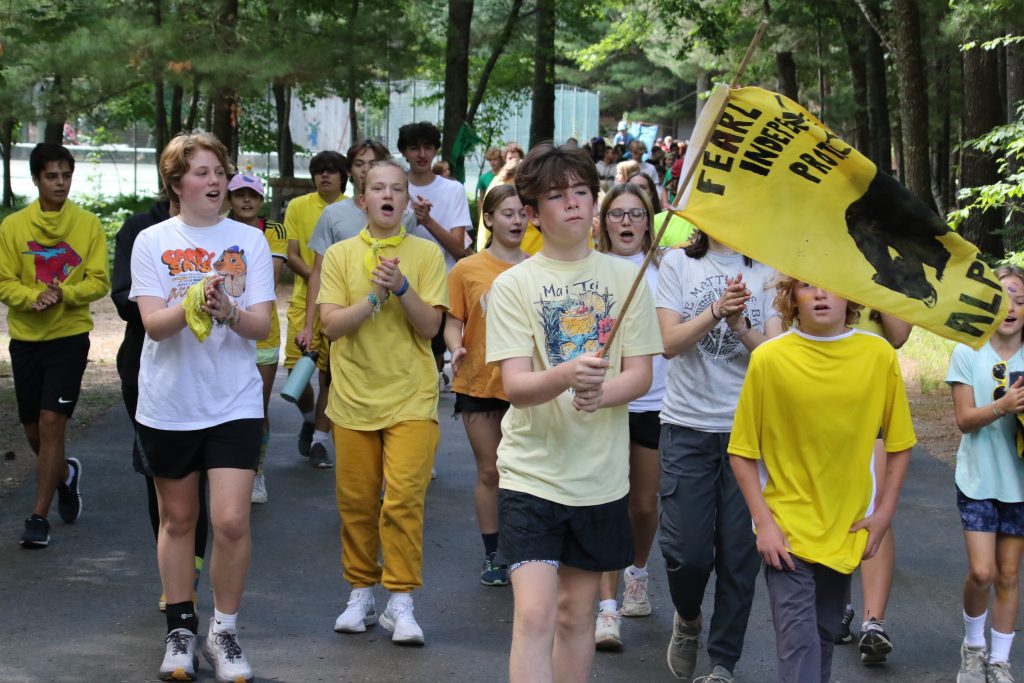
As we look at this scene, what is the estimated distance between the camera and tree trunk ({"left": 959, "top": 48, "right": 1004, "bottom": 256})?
54.2 ft

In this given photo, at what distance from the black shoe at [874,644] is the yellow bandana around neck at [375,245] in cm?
269

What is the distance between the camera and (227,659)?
17.5 ft

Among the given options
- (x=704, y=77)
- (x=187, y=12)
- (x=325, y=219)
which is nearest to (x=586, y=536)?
(x=325, y=219)

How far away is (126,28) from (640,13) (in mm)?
21558

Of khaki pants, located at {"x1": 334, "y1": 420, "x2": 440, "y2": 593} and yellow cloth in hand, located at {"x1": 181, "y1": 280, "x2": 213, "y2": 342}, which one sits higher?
yellow cloth in hand, located at {"x1": 181, "y1": 280, "x2": 213, "y2": 342}

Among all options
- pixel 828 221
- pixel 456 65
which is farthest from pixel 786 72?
pixel 828 221

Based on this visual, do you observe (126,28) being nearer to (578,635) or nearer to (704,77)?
(578,635)

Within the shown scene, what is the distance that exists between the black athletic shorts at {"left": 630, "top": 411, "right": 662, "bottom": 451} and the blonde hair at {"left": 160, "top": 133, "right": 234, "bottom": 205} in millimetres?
2140

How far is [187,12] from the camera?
17.9 metres

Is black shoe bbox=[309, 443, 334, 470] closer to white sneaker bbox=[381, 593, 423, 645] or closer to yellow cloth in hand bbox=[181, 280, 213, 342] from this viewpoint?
white sneaker bbox=[381, 593, 423, 645]

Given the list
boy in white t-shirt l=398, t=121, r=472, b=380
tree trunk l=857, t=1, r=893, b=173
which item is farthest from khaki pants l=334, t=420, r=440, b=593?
tree trunk l=857, t=1, r=893, b=173

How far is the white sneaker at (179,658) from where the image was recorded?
537cm

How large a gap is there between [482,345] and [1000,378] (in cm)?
245

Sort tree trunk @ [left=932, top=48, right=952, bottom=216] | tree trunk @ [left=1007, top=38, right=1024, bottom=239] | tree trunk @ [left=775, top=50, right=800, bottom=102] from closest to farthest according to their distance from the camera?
1. tree trunk @ [left=1007, top=38, right=1024, bottom=239]
2. tree trunk @ [left=932, top=48, right=952, bottom=216]
3. tree trunk @ [left=775, top=50, right=800, bottom=102]
